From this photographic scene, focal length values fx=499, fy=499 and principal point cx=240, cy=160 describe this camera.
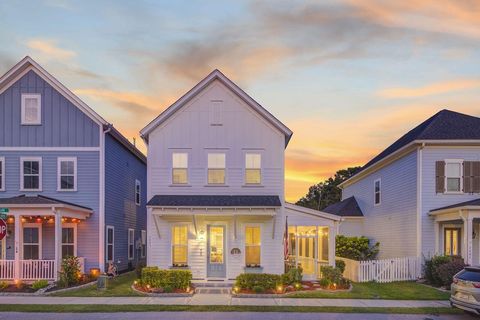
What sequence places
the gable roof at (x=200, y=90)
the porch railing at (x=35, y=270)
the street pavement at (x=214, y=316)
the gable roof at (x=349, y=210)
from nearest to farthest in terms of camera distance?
1. the street pavement at (x=214, y=316)
2. the porch railing at (x=35, y=270)
3. the gable roof at (x=200, y=90)
4. the gable roof at (x=349, y=210)

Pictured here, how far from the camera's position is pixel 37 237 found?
24.3 metres

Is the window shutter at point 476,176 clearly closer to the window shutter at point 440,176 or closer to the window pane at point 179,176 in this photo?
the window shutter at point 440,176

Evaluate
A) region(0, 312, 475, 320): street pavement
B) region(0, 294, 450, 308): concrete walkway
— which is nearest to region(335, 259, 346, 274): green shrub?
region(0, 294, 450, 308): concrete walkway

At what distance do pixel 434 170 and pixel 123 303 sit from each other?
1604cm

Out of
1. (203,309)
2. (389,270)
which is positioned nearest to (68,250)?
(203,309)

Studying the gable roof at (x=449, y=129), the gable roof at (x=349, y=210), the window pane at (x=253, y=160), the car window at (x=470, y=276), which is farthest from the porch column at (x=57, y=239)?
the gable roof at (x=349, y=210)

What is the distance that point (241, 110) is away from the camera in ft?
78.6

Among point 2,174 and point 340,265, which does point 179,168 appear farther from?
point 340,265

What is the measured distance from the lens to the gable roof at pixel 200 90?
23.5 m

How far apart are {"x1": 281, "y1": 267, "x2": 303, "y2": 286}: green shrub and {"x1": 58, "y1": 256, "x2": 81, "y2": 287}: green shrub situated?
9018mm

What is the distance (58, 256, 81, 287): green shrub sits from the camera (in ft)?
70.0

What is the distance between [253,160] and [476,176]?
1103 centimetres

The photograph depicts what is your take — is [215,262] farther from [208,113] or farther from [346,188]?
[346,188]

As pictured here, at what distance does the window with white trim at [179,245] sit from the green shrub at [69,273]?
14.1ft
